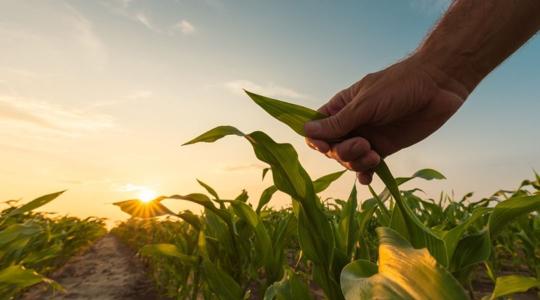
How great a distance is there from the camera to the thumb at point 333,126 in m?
0.89

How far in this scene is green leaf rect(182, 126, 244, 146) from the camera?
855 millimetres

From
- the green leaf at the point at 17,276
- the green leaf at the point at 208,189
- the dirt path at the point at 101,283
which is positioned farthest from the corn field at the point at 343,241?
the dirt path at the point at 101,283

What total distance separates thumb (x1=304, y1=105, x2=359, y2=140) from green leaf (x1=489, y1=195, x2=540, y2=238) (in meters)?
0.34

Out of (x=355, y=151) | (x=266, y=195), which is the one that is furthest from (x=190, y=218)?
(x=355, y=151)

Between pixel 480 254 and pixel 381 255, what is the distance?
0.50 m

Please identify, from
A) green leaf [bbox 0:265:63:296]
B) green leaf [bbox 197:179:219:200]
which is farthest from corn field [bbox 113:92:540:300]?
green leaf [bbox 0:265:63:296]

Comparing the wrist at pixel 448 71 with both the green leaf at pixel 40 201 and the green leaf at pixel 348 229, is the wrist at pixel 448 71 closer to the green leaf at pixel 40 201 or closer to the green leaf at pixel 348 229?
the green leaf at pixel 348 229

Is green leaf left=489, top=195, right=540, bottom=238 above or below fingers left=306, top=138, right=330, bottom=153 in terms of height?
below

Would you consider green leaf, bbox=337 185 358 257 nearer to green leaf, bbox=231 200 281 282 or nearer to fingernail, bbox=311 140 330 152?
fingernail, bbox=311 140 330 152

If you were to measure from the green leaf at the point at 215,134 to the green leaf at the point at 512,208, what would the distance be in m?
0.52

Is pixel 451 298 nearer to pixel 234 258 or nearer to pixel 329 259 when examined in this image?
pixel 329 259

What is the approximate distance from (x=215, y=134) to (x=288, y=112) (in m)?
0.16

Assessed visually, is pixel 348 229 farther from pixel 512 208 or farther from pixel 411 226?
pixel 512 208

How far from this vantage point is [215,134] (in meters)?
0.88
